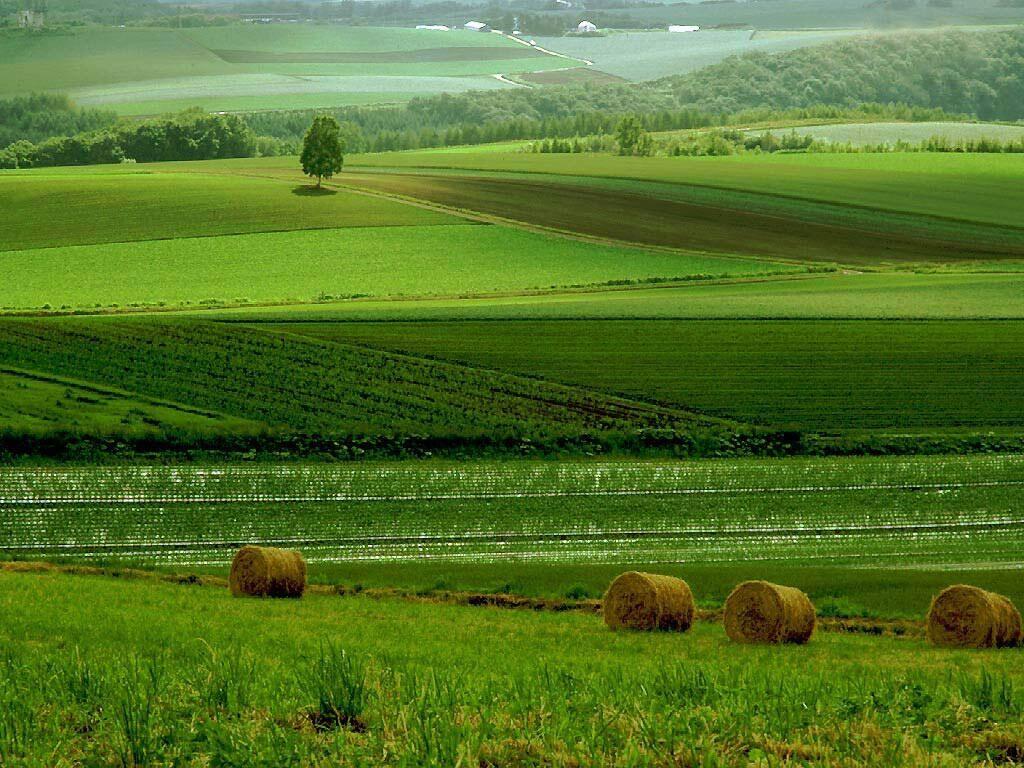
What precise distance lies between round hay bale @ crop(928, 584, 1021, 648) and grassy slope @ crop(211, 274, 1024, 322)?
1265 inches

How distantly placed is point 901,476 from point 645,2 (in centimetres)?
11872

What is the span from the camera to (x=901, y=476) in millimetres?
32469

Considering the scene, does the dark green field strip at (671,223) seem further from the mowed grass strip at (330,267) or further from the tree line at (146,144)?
the tree line at (146,144)

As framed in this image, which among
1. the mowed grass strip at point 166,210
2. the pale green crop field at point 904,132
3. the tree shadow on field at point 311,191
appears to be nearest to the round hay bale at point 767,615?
the mowed grass strip at point 166,210

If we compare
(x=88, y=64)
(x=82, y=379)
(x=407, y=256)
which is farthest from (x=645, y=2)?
(x=82, y=379)

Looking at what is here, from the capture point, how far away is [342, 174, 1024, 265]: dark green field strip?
68.6 metres

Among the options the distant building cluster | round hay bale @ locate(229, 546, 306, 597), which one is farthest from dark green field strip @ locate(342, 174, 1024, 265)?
round hay bale @ locate(229, 546, 306, 597)

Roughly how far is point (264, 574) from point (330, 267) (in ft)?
146

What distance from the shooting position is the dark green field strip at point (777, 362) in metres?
39.4

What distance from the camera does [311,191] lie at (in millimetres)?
78188

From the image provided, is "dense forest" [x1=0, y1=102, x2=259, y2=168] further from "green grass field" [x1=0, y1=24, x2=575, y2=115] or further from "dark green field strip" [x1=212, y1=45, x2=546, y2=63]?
"dark green field strip" [x1=212, y1=45, x2=546, y2=63]

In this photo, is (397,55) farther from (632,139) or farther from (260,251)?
(260,251)

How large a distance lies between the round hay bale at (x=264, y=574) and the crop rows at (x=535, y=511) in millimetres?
4648

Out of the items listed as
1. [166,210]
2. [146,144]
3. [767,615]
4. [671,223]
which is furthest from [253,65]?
[767,615]
